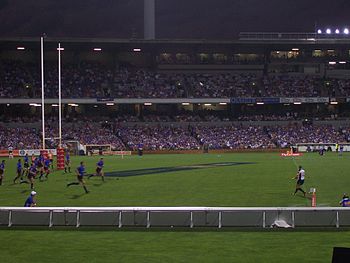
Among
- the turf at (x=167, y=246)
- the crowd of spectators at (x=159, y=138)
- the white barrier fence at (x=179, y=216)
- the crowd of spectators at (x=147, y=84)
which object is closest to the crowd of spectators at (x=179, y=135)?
the crowd of spectators at (x=159, y=138)

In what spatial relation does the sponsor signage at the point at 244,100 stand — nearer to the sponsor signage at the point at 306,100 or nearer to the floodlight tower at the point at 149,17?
the sponsor signage at the point at 306,100

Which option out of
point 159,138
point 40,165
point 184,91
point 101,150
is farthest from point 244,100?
point 40,165

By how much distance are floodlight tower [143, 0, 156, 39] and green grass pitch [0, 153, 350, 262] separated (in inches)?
1405

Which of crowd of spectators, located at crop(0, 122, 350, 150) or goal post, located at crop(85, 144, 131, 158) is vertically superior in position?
crowd of spectators, located at crop(0, 122, 350, 150)

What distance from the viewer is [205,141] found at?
73.2m

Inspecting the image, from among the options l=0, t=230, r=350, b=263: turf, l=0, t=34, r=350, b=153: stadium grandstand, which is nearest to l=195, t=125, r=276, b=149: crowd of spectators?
l=0, t=34, r=350, b=153: stadium grandstand

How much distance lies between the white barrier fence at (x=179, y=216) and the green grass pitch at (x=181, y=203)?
43 centimetres

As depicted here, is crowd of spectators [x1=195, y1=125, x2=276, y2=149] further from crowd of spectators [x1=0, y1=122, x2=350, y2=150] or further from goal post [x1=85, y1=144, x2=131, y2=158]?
goal post [x1=85, y1=144, x2=131, y2=158]

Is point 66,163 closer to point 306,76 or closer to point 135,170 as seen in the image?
point 135,170

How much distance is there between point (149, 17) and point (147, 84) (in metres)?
8.96

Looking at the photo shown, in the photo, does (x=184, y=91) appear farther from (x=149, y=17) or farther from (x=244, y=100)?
(x=149, y=17)

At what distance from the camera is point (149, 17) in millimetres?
78062

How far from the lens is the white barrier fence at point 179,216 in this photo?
18.9 meters

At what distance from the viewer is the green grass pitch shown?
15.8m
